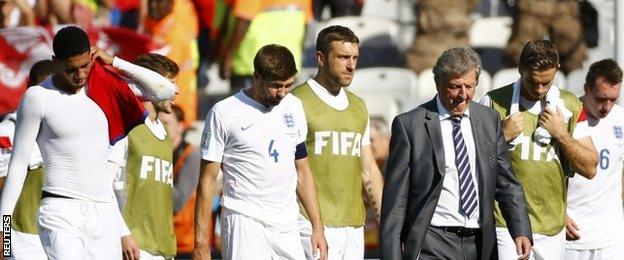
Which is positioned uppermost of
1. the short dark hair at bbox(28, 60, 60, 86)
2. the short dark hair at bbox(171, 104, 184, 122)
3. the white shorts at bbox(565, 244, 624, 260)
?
the short dark hair at bbox(28, 60, 60, 86)

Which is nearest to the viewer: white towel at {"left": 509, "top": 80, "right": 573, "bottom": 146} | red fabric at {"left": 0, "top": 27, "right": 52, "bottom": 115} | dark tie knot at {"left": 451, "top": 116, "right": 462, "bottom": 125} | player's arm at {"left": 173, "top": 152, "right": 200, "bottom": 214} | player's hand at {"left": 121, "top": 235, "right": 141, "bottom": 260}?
dark tie knot at {"left": 451, "top": 116, "right": 462, "bottom": 125}

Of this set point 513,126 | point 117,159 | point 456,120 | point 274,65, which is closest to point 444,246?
point 456,120

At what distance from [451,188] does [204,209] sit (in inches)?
72.0

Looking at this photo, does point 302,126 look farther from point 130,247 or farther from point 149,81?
point 130,247

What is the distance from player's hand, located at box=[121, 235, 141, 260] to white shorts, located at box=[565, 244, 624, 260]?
3.49 metres

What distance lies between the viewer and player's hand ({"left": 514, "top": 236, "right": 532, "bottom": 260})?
31.4 feet

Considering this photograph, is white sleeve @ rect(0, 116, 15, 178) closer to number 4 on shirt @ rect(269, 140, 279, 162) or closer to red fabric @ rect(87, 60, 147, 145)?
red fabric @ rect(87, 60, 147, 145)

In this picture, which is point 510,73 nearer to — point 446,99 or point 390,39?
point 390,39

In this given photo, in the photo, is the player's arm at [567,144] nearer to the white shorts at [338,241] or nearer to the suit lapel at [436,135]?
the suit lapel at [436,135]

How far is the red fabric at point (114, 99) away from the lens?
10.0m

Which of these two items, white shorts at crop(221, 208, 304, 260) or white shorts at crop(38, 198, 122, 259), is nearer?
white shorts at crop(38, 198, 122, 259)

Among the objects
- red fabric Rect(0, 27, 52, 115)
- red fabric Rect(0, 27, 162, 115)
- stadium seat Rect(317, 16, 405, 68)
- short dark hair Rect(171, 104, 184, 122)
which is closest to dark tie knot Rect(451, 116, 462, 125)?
short dark hair Rect(171, 104, 184, 122)

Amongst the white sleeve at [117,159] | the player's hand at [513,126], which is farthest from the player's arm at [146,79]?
the player's hand at [513,126]

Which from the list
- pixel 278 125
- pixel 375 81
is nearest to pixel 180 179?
pixel 375 81
